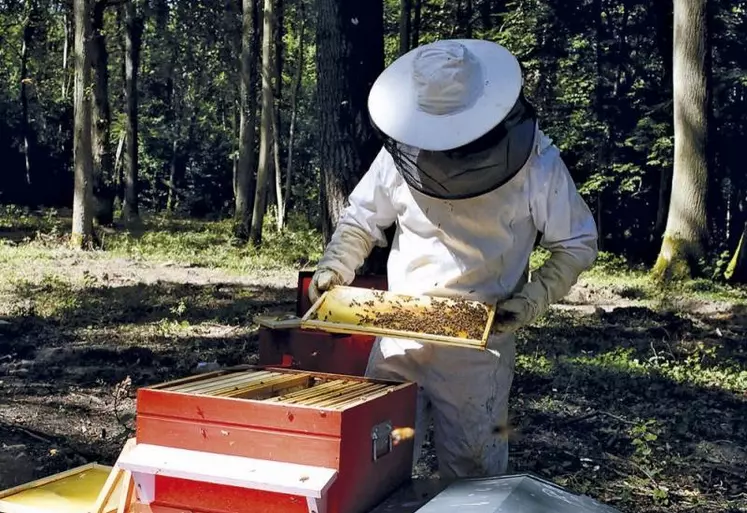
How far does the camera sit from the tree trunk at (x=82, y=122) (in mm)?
11766

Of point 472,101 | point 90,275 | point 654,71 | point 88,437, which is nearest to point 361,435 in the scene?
point 472,101

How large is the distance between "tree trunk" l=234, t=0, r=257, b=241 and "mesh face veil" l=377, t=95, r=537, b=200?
38.8ft

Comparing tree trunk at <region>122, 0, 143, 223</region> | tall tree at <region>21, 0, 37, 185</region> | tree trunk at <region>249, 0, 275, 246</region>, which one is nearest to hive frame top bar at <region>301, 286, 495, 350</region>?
tree trunk at <region>249, 0, 275, 246</region>

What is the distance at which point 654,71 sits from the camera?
18.1m

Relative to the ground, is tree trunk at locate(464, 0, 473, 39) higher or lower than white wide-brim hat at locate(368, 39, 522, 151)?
higher

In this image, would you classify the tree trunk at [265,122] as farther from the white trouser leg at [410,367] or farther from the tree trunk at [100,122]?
the white trouser leg at [410,367]

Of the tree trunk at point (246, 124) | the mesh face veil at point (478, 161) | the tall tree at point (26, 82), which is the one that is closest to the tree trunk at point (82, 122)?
the tree trunk at point (246, 124)

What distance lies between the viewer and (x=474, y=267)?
289cm

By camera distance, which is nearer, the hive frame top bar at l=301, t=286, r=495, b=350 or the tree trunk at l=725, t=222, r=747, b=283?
the hive frame top bar at l=301, t=286, r=495, b=350

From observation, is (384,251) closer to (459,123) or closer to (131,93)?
(459,123)

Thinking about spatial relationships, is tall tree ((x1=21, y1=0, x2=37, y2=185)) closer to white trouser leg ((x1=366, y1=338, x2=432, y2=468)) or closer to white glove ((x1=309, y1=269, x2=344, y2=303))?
white glove ((x1=309, y1=269, x2=344, y2=303))

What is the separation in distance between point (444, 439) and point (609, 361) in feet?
11.4

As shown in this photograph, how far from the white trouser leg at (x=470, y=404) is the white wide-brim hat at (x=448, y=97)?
2.40ft

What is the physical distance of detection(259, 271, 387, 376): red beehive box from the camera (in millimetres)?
3447
